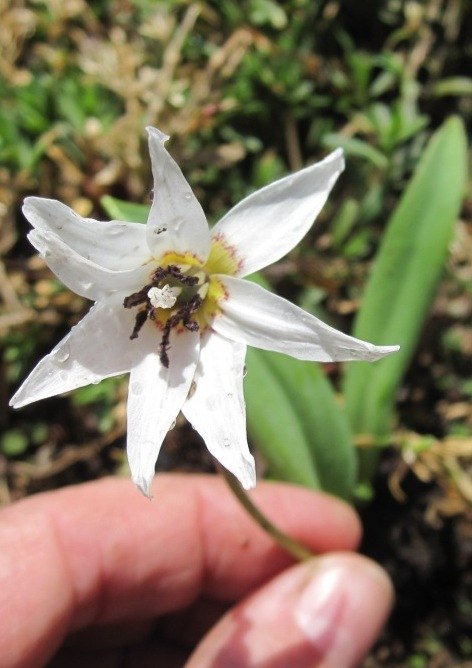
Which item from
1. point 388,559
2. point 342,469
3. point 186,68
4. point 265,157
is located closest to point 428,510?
point 388,559

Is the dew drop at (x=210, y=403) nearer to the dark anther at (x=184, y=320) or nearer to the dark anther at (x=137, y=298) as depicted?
the dark anther at (x=184, y=320)

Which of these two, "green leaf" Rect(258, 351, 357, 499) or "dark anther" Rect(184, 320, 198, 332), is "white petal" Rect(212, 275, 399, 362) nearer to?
"dark anther" Rect(184, 320, 198, 332)

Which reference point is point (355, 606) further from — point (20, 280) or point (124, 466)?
point (20, 280)

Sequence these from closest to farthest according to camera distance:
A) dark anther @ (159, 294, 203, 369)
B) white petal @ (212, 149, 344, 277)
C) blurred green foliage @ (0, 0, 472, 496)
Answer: white petal @ (212, 149, 344, 277) < dark anther @ (159, 294, 203, 369) < blurred green foliage @ (0, 0, 472, 496)

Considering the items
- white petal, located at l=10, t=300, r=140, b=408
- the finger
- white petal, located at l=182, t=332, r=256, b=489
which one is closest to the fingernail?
the finger

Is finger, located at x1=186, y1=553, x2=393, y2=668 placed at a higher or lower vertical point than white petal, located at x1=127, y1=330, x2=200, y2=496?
lower

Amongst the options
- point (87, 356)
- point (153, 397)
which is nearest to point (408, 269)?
point (153, 397)

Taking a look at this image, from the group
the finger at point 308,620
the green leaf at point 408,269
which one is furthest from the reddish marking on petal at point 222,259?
the finger at point 308,620
